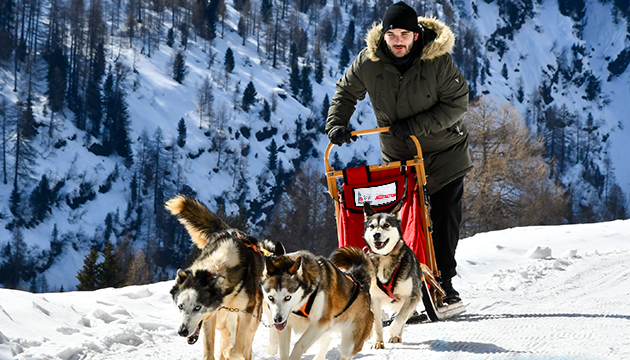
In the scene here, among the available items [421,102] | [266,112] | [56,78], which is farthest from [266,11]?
[421,102]

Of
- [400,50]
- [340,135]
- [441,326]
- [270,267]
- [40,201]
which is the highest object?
[400,50]

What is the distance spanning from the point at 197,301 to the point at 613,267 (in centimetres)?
748

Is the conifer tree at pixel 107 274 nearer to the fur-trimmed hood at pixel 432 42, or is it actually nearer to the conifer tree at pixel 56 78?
the fur-trimmed hood at pixel 432 42

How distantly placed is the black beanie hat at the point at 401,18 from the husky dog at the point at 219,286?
2068 mm

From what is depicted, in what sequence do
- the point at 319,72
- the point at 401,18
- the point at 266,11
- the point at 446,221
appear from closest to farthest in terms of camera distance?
the point at 401,18 < the point at 446,221 < the point at 319,72 < the point at 266,11

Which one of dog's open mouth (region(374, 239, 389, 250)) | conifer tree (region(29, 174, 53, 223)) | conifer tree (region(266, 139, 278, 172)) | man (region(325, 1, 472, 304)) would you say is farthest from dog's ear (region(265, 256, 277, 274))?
conifer tree (region(266, 139, 278, 172))

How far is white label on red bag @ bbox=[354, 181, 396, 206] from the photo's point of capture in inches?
227

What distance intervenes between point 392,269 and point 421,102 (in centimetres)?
150

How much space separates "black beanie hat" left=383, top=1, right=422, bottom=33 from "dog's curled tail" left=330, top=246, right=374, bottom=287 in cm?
187

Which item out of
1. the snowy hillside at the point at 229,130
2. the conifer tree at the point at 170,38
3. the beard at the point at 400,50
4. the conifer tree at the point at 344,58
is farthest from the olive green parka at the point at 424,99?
the conifer tree at the point at 344,58

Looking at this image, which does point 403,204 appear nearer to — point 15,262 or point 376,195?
point 376,195

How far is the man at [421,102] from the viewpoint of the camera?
538cm

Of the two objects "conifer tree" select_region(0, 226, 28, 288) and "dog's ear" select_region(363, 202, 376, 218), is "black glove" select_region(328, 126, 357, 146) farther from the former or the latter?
"conifer tree" select_region(0, 226, 28, 288)

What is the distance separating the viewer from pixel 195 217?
4.71 m
